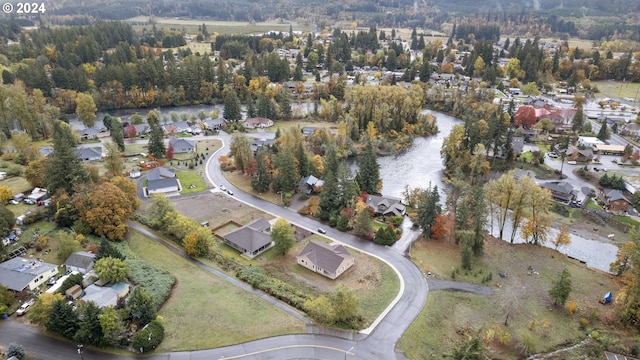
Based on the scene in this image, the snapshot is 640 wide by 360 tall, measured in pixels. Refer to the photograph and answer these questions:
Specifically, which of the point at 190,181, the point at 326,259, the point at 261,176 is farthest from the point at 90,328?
the point at 190,181

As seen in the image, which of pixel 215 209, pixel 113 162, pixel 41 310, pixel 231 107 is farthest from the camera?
pixel 231 107

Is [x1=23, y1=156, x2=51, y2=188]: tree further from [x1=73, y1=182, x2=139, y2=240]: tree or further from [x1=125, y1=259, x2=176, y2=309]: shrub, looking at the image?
[x1=125, y1=259, x2=176, y2=309]: shrub

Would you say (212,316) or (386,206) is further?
(386,206)

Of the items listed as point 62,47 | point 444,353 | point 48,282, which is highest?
point 62,47

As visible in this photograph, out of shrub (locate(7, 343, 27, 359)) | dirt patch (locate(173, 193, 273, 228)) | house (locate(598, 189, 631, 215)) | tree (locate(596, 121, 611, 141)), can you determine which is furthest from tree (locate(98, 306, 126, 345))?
tree (locate(596, 121, 611, 141))

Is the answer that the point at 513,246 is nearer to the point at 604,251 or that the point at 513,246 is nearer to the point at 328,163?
the point at 604,251

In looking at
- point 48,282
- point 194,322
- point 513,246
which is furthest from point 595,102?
point 48,282

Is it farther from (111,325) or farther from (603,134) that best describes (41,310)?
(603,134)
